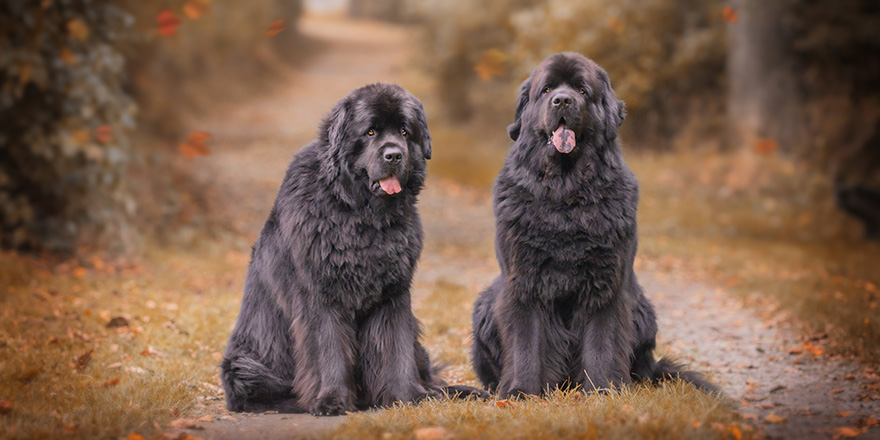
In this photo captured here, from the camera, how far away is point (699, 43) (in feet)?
45.1

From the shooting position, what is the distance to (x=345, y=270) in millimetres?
4180

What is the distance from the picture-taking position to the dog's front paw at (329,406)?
4.14 metres

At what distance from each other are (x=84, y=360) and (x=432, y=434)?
2.72 meters

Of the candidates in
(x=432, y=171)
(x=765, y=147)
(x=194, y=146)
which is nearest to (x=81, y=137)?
(x=194, y=146)

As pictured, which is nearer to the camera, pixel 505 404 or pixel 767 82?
pixel 505 404

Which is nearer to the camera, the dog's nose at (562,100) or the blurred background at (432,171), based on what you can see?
the dog's nose at (562,100)

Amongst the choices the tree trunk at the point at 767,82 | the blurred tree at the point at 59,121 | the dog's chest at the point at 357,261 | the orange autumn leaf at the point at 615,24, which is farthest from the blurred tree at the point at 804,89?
the dog's chest at the point at 357,261

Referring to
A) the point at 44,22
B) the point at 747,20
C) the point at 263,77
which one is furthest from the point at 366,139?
the point at 263,77

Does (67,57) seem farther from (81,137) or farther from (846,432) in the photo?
(846,432)

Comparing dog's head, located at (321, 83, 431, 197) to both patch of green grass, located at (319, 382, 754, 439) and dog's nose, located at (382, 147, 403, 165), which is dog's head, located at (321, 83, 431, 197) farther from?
patch of green grass, located at (319, 382, 754, 439)

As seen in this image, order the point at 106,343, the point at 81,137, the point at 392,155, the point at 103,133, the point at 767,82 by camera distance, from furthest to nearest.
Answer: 1. the point at 767,82
2. the point at 103,133
3. the point at 81,137
4. the point at 106,343
5. the point at 392,155

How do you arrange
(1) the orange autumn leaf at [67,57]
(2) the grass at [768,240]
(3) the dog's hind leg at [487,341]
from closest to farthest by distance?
(3) the dog's hind leg at [487,341]
(2) the grass at [768,240]
(1) the orange autumn leaf at [67,57]

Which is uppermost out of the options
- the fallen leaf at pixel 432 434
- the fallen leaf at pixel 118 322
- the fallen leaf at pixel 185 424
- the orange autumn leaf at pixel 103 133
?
the orange autumn leaf at pixel 103 133

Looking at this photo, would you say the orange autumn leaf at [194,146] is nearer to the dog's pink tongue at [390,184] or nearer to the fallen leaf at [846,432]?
the dog's pink tongue at [390,184]
